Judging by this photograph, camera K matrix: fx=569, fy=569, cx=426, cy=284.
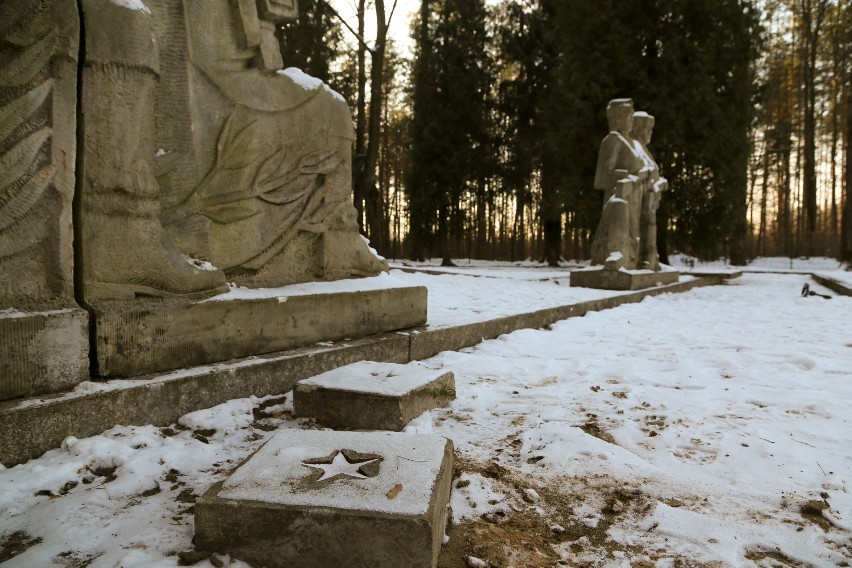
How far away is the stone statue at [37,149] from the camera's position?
2.16m

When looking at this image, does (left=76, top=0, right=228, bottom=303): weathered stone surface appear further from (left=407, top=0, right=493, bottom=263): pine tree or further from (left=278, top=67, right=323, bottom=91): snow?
(left=407, top=0, right=493, bottom=263): pine tree

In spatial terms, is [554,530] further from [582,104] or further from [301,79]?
[582,104]

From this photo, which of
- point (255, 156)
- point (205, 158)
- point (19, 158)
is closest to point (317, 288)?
point (255, 156)

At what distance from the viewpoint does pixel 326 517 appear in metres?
1.47

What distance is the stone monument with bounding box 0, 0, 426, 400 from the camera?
220cm

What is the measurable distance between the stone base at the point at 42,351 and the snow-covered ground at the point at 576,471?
0.93 feet

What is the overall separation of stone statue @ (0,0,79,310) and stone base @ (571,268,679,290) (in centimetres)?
811

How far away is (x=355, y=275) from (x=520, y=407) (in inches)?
63.0

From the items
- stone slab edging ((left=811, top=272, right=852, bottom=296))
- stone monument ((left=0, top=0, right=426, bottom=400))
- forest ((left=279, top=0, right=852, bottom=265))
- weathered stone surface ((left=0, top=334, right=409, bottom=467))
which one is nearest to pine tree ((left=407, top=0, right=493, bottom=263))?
forest ((left=279, top=0, right=852, bottom=265))

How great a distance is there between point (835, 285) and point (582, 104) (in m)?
8.48

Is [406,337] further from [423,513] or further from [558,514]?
[423,513]

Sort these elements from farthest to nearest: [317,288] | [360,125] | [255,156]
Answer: [360,125], [317,288], [255,156]

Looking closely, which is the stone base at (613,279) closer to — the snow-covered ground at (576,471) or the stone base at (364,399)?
the snow-covered ground at (576,471)

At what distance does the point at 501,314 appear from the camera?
5305 millimetres
